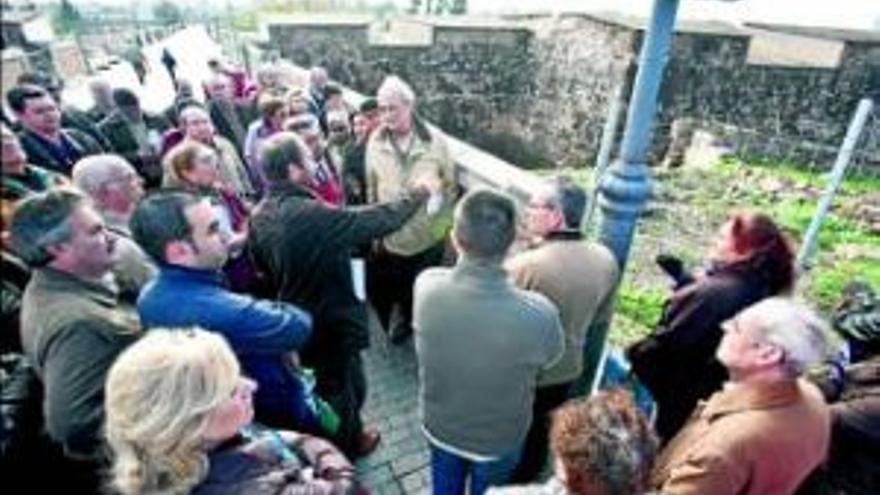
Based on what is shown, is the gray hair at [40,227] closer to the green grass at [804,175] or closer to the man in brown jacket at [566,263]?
the man in brown jacket at [566,263]

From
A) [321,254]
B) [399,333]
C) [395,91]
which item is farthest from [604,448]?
[399,333]

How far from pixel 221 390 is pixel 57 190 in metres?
1.24

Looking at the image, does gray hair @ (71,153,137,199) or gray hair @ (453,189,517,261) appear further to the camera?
gray hair @ (71,153,137,199)

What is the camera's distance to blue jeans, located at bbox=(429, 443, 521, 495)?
337 centimetres

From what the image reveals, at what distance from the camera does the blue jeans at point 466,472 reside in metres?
3.37

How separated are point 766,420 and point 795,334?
1.01ft

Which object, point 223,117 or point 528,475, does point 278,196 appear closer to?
point 528,475

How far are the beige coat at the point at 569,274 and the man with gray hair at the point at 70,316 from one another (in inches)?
67.9

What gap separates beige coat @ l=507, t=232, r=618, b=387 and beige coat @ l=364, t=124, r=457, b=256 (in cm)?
145

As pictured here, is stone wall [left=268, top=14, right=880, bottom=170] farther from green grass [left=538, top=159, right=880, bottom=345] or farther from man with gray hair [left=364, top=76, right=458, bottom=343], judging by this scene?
man with gray hair [left=364, top=76, right=458, bottom=343]

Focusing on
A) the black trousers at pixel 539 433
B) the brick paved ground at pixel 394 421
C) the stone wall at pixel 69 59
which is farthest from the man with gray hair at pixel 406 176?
the stone wall at pixel 69 59

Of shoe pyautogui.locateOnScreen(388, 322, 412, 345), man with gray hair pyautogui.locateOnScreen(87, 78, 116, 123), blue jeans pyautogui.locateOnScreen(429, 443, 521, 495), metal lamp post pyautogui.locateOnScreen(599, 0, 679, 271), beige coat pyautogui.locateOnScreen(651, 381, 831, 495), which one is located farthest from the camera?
man with gray hair pyautogui.locateOnScreen(87, 78, 116, 123)

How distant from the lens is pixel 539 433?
378cm

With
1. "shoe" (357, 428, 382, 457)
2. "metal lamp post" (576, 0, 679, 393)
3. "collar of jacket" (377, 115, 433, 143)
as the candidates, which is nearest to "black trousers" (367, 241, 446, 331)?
"collar of jacket" (377, 115, 433, 143)
